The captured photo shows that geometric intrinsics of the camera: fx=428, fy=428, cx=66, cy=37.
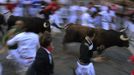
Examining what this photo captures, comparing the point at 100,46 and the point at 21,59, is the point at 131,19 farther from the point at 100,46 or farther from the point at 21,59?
the point at 21,59

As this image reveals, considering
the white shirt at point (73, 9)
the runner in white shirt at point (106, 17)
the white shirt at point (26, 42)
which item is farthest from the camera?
the white shirt at point (73, 9)

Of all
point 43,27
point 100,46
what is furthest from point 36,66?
point 43,27

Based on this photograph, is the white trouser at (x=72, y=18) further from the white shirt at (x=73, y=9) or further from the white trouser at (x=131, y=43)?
the white trouser at (x=131, y=43)

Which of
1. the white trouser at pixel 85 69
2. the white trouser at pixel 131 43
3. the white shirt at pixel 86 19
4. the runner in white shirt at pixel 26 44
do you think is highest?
the runner in white shirt at pixel 26 44

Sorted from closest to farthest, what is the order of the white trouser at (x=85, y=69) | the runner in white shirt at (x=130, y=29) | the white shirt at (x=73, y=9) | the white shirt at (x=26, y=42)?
1. the white shirt at (x=26, y=42)
2. the white trouser at (x=85, y=69)
3. the runner in white shirt at (x=130, y=29)
4. the white shirt at (x=73, y=9)

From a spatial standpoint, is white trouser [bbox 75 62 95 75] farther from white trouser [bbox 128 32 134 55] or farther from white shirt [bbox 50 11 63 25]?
white shirt [bbox 50 11 63 25]

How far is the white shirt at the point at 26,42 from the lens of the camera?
1020 cm

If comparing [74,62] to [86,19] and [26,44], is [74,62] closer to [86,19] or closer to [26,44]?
[26,44]

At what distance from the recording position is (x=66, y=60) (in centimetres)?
1474

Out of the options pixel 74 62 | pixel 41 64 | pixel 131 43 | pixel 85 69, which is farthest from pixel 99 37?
pixel 41 64

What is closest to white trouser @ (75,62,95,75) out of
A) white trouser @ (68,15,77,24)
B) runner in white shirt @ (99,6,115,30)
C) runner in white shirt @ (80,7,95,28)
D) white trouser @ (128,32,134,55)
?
white trouser @ (128,32,134,55)

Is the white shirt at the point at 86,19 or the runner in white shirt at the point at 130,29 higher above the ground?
the white shirt at the point at 86,19

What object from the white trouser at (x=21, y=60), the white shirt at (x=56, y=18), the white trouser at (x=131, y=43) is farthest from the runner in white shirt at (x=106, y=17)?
the white trouser at (x=21, y=60)

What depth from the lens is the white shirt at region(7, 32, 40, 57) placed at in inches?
402
